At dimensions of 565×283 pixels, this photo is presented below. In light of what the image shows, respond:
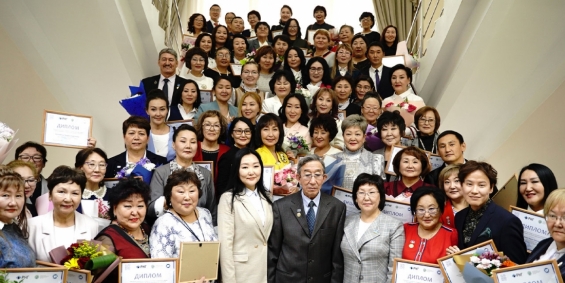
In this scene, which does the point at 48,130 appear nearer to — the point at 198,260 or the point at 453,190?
the point at 198,260

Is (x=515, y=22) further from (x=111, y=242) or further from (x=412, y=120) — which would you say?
(x=111, y=242)

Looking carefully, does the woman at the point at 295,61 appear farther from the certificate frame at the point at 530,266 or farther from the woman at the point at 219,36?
the certificate frame at the point at 530,266

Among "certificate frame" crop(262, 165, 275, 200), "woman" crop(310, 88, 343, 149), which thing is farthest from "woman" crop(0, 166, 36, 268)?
"woman" crop(310, 88, 343, 149)

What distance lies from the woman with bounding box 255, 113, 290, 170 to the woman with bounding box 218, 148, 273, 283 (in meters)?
0.78

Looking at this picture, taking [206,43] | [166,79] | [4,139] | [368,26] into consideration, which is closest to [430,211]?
[4,139]

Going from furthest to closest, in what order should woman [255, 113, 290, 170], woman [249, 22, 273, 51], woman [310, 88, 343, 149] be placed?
woman [249, 22, 273, 51] → woman [310, 88, 343, 149] → woman [255, 113, 290, 170]

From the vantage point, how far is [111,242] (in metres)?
3.45

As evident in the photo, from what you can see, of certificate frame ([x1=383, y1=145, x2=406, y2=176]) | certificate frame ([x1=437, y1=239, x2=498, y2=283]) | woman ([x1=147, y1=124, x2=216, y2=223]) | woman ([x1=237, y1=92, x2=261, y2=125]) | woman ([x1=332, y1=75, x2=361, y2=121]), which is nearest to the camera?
certificate frame ([x1=437, y1=239, x2=498, y2=283])

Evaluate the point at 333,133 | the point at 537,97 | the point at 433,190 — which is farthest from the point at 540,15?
the point at 433,190

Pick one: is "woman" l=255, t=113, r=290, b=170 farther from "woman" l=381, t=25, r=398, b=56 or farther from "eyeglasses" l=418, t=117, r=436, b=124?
"woman" l=381, t=25, r=398, b=56

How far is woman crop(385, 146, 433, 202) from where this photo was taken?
4.48 metres

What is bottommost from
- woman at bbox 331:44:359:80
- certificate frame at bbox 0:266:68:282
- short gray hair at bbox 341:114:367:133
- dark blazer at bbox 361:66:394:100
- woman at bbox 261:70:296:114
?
certificate frame at bbox 0:266:68:282

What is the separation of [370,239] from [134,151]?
1935 mm

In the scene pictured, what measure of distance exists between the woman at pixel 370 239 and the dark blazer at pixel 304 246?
0.25 ft
